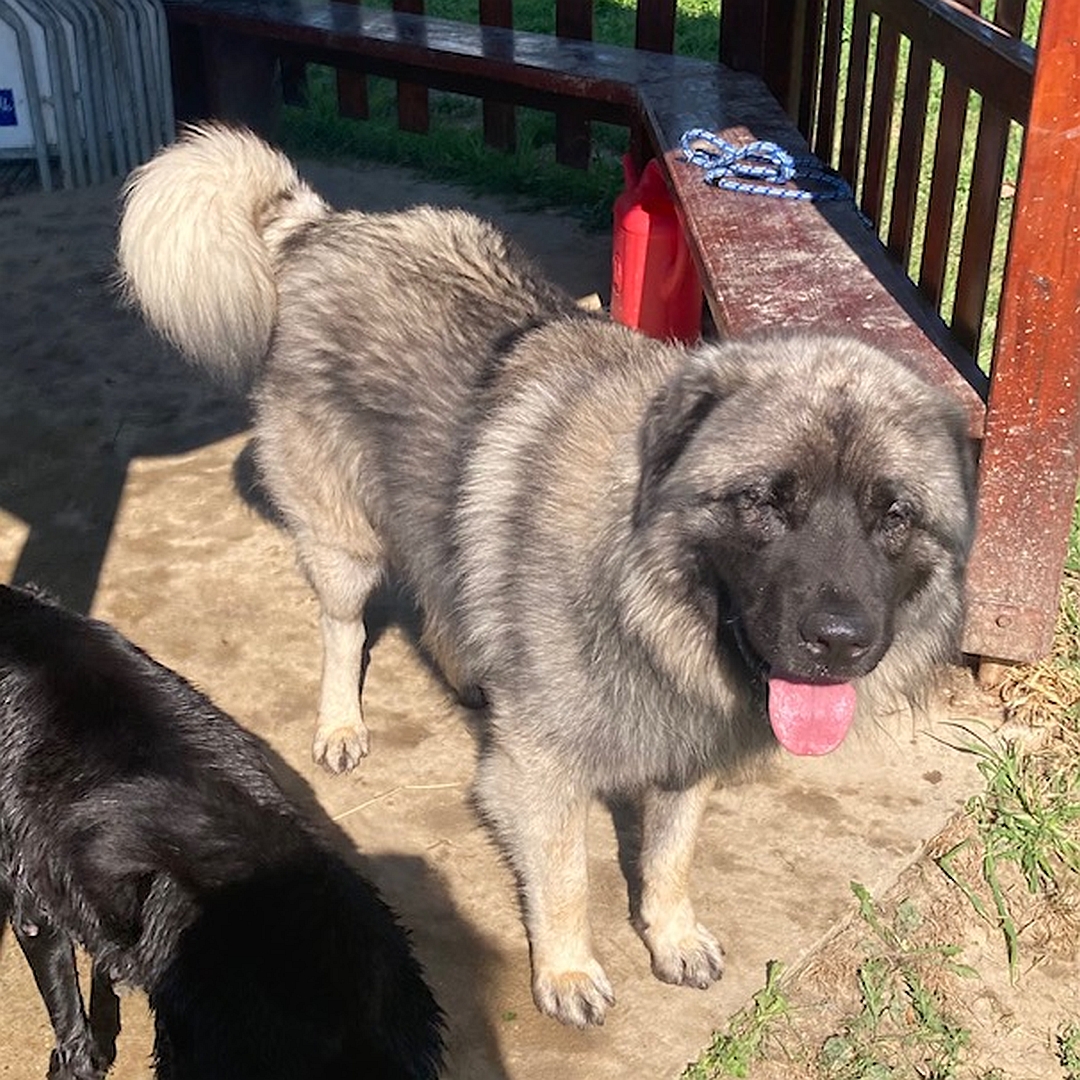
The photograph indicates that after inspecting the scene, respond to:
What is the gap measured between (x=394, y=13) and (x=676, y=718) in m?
5.76

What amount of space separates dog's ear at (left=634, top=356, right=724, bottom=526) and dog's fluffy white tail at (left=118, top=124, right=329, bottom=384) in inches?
52.3

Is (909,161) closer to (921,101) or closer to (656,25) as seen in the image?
(921,101)

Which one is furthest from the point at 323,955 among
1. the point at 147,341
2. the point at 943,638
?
the point at 147,341

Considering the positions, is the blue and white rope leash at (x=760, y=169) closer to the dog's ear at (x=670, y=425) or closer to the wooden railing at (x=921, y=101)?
the wooden railing at (x=921, y=101)

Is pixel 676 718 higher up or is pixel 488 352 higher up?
pixel 488 352

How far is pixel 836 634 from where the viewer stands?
6.97 ft

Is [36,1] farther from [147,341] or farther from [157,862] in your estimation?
[157,862]

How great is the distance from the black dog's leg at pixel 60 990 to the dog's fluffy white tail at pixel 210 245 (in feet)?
4.98

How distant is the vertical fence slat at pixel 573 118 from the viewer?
6.89 m

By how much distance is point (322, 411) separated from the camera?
3.22 meters

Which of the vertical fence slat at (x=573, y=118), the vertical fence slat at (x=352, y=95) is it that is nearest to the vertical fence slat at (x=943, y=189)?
the vertical fence slat at (x=573, y=118)

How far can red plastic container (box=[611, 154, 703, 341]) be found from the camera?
198 inches

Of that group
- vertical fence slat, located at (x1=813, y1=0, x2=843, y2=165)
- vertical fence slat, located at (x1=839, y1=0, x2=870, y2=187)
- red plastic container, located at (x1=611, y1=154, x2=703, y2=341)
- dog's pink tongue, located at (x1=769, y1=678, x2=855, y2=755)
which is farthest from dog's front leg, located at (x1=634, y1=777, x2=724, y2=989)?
vertical fence slat, located at (x1=813, y1=0, x2=843, y2=165)

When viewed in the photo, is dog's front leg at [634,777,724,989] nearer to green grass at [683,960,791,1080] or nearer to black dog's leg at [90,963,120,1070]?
green grass at [683,960,791,1080]
